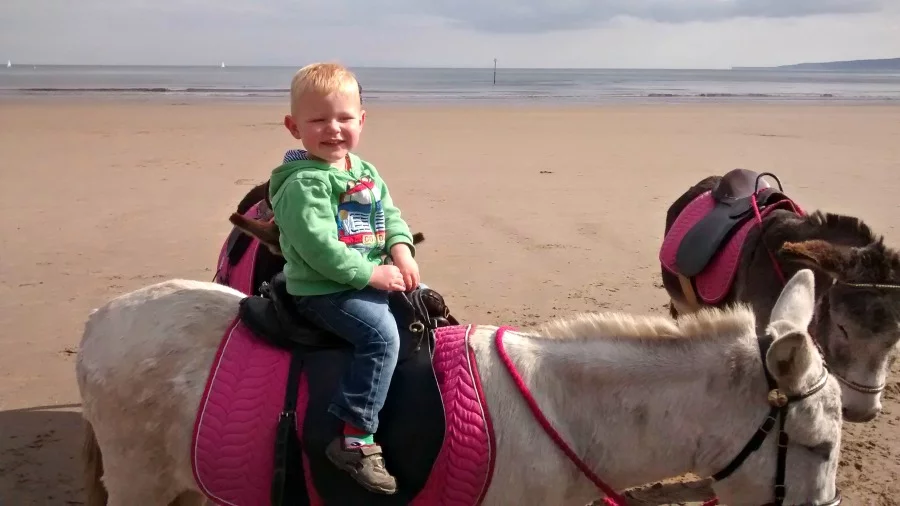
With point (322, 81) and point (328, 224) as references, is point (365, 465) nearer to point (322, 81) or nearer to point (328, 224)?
point (328, 224)

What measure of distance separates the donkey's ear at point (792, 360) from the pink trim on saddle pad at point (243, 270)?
2.60 metres

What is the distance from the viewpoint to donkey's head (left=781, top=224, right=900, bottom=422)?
312cm

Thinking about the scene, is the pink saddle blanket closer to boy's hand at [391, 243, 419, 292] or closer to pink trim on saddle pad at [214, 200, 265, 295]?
boy's hand at [391, 243, 419, 292]

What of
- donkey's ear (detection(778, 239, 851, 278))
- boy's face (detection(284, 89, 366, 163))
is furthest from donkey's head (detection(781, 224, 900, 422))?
boy's face (detection(284, 89, 366, 163))

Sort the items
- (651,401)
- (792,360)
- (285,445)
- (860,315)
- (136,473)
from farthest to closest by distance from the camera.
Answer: (860,315) → (136,473) → (285,445) → (651,401) → (792,360)

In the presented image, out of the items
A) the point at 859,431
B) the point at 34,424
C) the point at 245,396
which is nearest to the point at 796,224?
the point at 859,431

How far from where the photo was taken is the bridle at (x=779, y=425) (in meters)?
1.81

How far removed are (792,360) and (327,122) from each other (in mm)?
1474

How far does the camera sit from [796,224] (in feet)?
→ 12.1

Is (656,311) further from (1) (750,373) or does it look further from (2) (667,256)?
(1) (750,373)

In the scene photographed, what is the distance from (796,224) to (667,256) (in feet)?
3.12

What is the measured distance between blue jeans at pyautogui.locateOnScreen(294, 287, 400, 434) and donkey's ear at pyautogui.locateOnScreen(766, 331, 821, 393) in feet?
3.47

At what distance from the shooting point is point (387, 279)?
216 centimetres

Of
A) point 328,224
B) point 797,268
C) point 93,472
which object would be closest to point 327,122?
point 328,224
